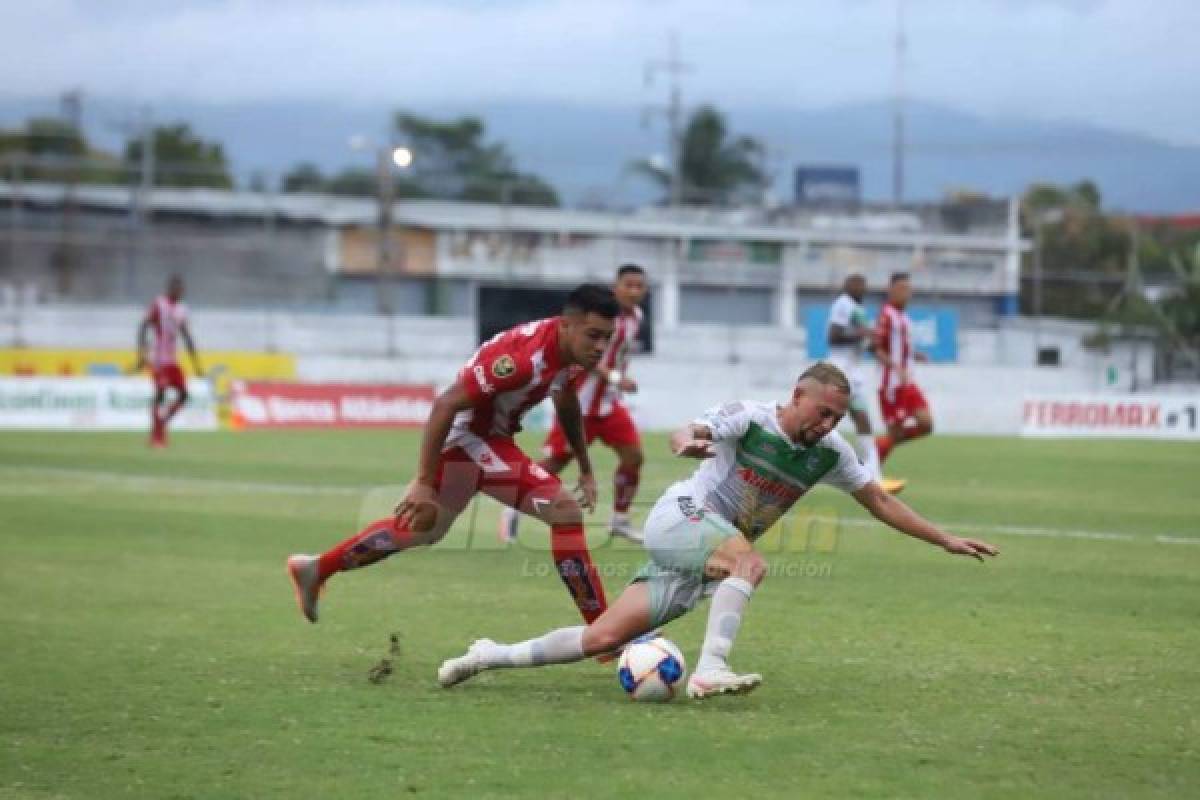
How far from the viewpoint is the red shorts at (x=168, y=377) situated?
31656 mm

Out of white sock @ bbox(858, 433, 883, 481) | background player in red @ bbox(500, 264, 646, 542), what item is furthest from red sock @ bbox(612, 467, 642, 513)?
white sock @ bbox(858, 433, 883, 481)

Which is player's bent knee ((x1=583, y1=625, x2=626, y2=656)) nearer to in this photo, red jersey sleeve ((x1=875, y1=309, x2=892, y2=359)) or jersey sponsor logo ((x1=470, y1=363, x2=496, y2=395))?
jersey sponsor logo ((x1=470, y1=363, x2=496, y2=395))

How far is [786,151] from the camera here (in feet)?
301

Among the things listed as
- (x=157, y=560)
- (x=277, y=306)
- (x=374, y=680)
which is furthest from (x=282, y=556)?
(x=277, y=306)

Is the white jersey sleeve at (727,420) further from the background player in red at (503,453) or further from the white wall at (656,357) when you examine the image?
the white wall at (656,357)

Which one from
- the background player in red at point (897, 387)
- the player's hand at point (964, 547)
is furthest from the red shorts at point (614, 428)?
the player's hand at point (964, 547)

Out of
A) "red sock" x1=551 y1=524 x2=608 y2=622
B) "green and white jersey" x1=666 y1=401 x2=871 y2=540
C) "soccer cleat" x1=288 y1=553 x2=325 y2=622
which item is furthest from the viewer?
"soccer cleat" x1=288 y1=553 x2=325 y2=622

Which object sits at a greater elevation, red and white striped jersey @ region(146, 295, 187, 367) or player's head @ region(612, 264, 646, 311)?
player's head @ region(612, 264, 646, 311)

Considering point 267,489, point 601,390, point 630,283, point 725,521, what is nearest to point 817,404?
point 725,521

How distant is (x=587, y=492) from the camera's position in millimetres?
10977

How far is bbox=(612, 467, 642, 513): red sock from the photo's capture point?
1727cm

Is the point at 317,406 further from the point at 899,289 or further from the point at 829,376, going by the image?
the point at 829,376

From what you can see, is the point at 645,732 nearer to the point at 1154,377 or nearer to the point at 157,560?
the point at 157,560

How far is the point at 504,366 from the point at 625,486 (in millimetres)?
7672
